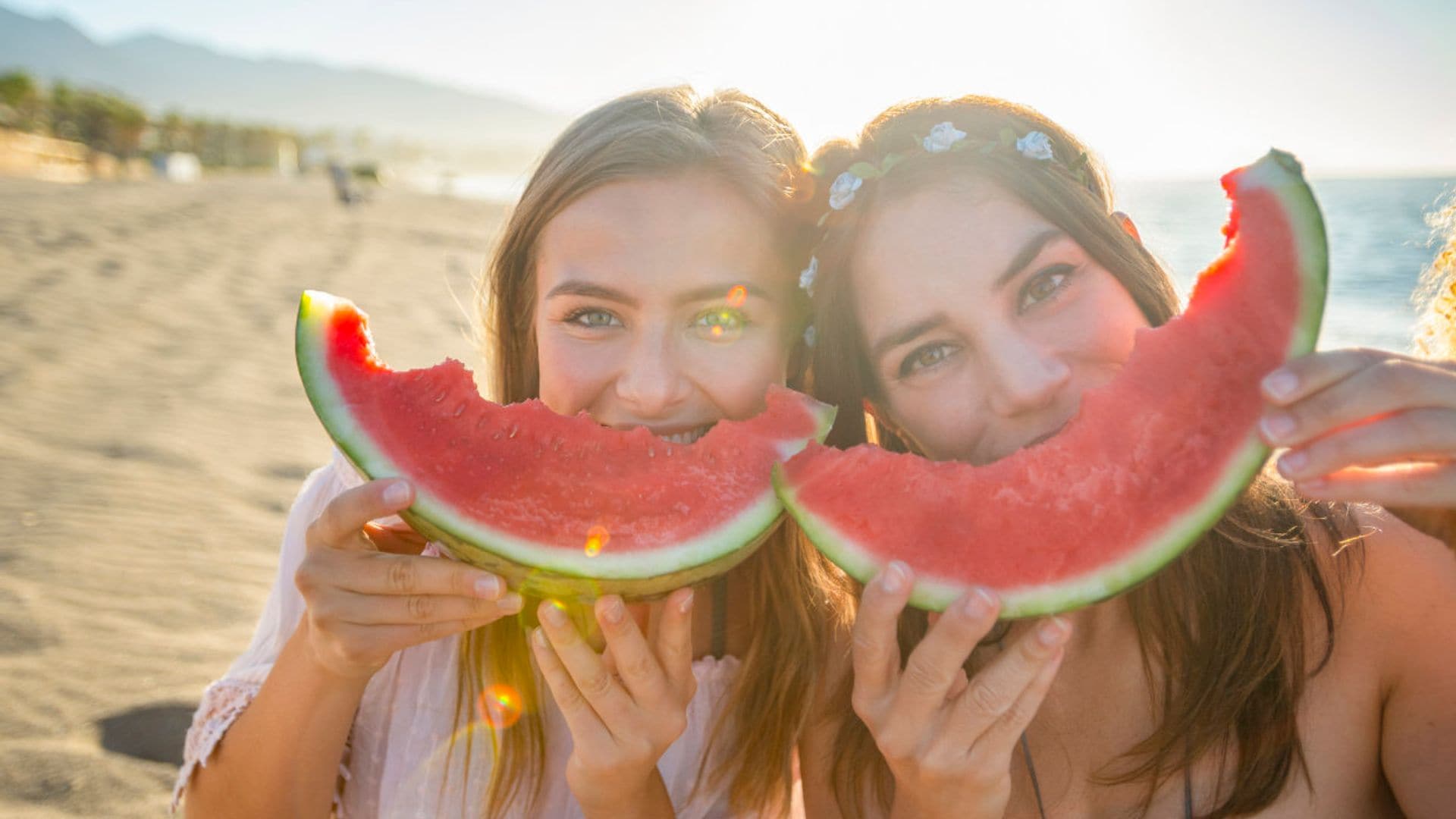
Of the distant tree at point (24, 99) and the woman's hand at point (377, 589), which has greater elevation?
the woman's hand at point (377, 589)

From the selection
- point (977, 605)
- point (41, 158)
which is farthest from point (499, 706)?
point (41, 158)

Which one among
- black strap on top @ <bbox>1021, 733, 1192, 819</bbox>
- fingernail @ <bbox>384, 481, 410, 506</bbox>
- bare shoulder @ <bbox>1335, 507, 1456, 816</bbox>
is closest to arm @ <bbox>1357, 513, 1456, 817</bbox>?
bare shoulder @ <bbox>1335, 507, 1456, 816</bbox>

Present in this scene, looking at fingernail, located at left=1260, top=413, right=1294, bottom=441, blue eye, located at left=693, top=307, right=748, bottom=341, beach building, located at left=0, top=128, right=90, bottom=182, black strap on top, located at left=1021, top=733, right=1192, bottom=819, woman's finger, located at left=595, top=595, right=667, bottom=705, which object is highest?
fingernail, located at left=1260, top=413, right=1294, bottom=441

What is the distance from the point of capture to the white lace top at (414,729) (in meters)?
2.40

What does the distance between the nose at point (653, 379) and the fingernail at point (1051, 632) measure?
37.0 inches

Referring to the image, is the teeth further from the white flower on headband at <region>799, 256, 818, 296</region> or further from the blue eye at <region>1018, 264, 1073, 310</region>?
the blue eye at <region>1018, 264, 1073, 310</region>

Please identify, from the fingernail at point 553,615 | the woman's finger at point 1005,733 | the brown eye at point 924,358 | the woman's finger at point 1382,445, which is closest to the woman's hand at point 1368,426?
the woman's finger at point 1382,445

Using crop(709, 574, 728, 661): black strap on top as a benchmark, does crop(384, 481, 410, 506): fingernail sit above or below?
above

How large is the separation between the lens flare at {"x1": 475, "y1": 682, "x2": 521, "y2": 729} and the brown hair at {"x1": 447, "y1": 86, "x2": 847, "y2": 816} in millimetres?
18

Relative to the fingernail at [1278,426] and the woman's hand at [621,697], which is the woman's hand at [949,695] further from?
the fingernail at [1278,426]

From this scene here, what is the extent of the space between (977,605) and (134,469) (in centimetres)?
501

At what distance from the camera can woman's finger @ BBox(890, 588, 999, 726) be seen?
158 centimetres

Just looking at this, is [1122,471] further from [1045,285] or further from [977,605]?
[1045,285]

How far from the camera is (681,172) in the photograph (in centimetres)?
237
